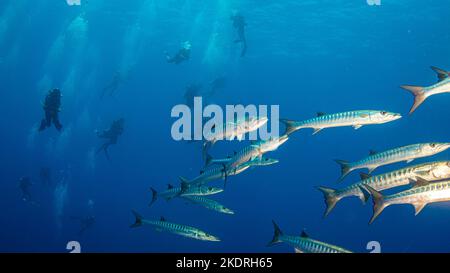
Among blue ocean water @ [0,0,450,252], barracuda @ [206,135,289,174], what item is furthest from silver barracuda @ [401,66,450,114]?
blue ocean water @ [0,0,450,252]

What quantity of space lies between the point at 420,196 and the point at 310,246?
2.16m

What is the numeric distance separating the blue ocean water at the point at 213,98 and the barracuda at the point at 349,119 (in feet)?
62.2

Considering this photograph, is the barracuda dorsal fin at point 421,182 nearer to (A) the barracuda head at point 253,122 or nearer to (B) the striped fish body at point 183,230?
(A) the barracuda head at point 253,122

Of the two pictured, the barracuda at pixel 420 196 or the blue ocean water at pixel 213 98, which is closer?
the barracuda at pixel 420 196

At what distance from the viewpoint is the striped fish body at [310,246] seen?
20.6 feet

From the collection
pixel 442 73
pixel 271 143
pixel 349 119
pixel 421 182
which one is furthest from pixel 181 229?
pixel 442 73

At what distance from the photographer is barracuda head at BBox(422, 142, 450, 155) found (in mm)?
6551

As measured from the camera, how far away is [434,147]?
21.9ft

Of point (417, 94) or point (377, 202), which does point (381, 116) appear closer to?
point (417, 94)

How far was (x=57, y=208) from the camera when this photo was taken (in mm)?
47688

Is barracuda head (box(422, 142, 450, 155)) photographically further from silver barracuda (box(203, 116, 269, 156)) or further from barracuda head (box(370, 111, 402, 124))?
silver barracuda (box(203, 116, 269, 156))

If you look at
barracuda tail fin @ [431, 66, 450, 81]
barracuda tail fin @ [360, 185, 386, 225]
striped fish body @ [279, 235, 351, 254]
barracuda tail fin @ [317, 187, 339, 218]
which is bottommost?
striped fish body @ [279, 235, 351, 254]

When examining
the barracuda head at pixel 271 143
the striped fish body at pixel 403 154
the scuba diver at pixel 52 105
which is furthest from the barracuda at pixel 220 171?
the scuba diver at pixel 52 105

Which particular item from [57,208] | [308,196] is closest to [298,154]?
[308,196]
